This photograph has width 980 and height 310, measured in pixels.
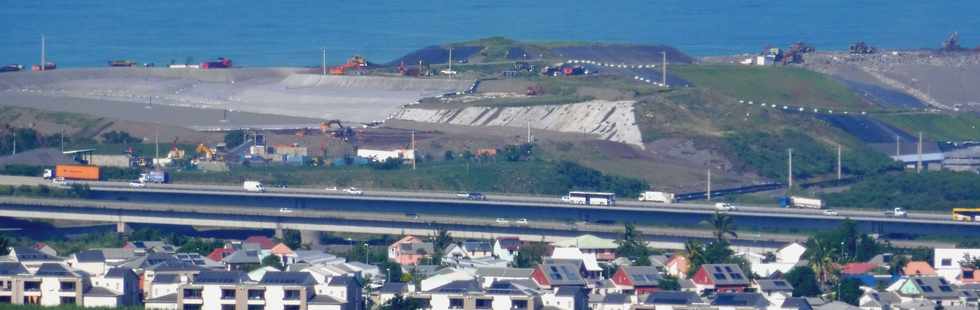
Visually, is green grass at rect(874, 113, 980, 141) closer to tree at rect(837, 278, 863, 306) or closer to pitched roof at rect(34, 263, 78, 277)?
tree at rect(837, 278, 863, 306)

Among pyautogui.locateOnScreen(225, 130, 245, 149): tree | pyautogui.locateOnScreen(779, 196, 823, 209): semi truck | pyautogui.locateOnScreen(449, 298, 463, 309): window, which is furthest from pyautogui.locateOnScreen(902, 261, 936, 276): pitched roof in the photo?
pyautogui.locateOnScreen(225, 130, 245, 149): tree

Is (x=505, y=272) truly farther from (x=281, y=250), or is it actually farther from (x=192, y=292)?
(x=281, y=250)

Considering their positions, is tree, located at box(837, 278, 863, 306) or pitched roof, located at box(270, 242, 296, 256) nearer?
tree, located at box(837, 278, 863, 306)

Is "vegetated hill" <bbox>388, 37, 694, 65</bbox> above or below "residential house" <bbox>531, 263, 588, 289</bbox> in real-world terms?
above

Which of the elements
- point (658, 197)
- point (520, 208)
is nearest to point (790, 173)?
point (658, 197)

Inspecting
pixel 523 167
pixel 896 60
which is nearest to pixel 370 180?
pixel 523 167

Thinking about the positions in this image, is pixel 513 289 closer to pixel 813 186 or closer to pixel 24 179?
pixel 24 179
